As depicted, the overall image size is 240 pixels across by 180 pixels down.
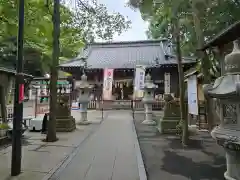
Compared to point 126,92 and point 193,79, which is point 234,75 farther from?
point 126,92

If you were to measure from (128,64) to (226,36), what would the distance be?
53.9 ft

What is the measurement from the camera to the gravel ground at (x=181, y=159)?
493 centimetres

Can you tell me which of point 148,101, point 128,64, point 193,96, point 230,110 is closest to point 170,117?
point 193,96

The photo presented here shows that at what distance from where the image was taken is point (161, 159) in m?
6.15

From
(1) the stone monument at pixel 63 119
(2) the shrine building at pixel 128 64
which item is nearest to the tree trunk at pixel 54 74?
(1) the stone monument at pixel 63 119

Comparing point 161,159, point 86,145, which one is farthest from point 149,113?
point 161,159

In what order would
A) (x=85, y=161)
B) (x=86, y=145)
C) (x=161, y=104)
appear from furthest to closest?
(x=161, y=104) < (x=86, y=145) < (x=85, y=161)

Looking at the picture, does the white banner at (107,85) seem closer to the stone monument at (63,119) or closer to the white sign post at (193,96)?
the stone monument at (63,119)

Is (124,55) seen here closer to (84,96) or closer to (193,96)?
(84,96)

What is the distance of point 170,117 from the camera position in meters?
9.91

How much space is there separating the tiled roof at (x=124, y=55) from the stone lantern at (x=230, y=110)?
Result: 54.7 ft

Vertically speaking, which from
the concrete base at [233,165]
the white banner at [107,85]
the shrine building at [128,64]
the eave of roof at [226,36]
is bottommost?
the concrete base at [233,165]

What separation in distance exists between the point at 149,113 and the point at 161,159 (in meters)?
7.15

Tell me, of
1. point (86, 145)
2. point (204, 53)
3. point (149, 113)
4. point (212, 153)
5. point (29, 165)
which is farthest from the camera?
point (149, 113)
